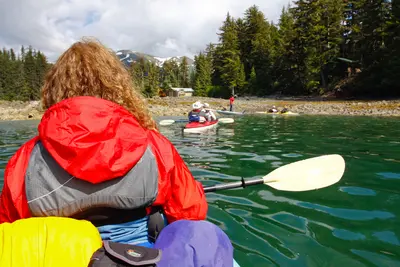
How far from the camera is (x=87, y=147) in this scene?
159 cm

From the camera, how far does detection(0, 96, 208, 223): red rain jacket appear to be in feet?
5.27

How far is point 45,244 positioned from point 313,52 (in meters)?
44.4

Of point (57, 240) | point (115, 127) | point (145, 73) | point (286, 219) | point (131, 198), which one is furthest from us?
point (145, 73)

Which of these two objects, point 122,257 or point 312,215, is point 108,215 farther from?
point 312,215

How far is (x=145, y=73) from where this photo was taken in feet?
245

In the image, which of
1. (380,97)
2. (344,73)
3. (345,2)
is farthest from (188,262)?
(345,2)

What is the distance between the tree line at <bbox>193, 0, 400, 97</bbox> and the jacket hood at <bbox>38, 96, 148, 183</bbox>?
35599 mm

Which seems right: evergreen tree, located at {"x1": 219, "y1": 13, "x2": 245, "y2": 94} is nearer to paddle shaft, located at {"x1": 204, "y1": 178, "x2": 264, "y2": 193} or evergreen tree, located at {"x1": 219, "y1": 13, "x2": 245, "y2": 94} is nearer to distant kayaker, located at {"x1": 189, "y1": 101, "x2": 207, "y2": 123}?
distant kayaker, located at {"x1": 189, "y1": 101, "x2": 207, "y2": 123}

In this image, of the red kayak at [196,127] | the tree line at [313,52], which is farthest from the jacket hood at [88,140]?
the tree line at [313,52]

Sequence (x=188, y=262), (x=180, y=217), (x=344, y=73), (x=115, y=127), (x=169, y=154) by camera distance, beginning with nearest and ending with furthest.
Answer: (x=188, y=262) < (x=115, y=127) < (x=169, y=154) < (x=180, y=217) < (x=344, y=73)

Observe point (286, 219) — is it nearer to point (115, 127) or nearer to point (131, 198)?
point (131, 198)

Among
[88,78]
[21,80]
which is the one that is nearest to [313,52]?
[88,78]

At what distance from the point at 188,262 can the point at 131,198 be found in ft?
1.68

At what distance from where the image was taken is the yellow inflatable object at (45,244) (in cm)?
138
